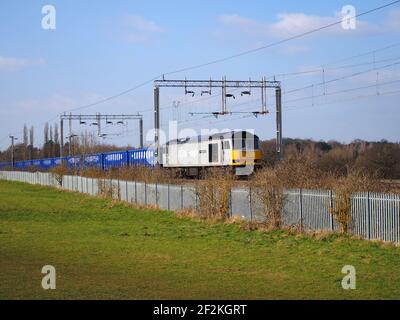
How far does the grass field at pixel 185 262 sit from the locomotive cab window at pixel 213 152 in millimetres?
21343

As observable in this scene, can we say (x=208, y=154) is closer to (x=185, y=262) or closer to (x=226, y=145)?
(x=226, y=145)

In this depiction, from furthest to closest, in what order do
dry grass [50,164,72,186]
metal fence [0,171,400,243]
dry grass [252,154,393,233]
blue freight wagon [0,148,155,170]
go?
dry grass [50,164,72,186]
blue freight wagon [0,148,155,170]
dry grass [252,154,393,233]
metal fence [0,171,400,243]

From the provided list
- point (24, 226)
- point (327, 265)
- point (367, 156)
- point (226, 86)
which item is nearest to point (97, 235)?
point (24, 226)

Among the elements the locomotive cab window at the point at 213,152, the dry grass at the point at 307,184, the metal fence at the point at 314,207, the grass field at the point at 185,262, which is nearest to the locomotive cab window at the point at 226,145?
the locomotive cab window at the point at 213,152

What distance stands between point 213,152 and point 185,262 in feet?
102

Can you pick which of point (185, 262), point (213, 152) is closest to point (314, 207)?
point (185, 262)

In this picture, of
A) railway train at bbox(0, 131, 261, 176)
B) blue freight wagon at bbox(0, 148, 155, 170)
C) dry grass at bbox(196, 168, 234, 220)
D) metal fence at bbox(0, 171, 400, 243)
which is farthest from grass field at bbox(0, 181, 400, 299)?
blue freight wagon at bbox(0, 148, 155, 170)

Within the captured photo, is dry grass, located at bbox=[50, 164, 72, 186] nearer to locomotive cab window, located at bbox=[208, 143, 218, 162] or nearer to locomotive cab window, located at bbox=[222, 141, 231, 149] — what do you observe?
locomotive cab window, located at bbox=[208, 143, 218, 162]

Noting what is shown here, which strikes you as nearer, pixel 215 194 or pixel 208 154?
pixel 215 194

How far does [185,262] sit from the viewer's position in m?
15.4

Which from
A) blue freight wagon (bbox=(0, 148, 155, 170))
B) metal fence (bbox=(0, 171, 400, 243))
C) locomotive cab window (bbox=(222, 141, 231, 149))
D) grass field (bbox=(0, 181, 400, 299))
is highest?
locomotive cab window (bbox=(222, 141, 231, 149))

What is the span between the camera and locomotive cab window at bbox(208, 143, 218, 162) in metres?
45.9

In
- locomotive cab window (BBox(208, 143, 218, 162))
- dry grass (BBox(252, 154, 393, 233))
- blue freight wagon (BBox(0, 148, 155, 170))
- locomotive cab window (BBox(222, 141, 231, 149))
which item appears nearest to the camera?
dry grass (BBox(252, 154, 393, 233))

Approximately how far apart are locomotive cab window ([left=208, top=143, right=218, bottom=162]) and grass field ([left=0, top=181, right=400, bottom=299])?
21343mm
